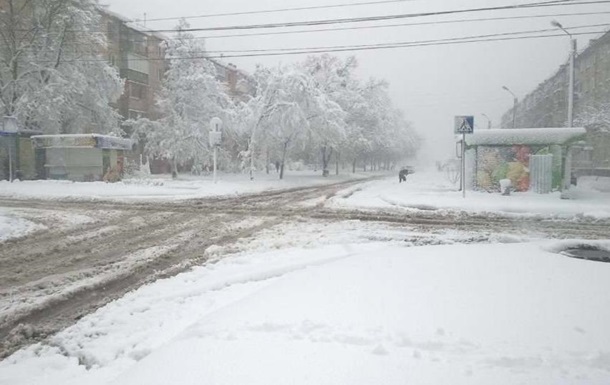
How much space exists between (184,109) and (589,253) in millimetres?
33248

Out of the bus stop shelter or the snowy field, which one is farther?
the bus stop shelter

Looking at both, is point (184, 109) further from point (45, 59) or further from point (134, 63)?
point (134, 63)

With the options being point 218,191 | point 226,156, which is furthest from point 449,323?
point 226,156

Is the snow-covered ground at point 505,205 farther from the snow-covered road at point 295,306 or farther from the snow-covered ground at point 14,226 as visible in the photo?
the snow-covered ground at point 14,226

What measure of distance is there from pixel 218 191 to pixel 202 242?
1407 centimetres

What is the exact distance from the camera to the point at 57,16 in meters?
29.3

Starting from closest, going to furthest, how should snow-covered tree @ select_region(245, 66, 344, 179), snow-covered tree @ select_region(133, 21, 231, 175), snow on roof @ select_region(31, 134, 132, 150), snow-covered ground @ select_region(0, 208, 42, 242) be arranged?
snow-covered ground @ select_region(0, 208, 42, 242) → snow on roof @ select_region(31, 134, 132, 150) → snow-covered tree @ select_region(245, 66, 344, 179) → snow-covered tree @ select_region(133, 21, 231, 175)

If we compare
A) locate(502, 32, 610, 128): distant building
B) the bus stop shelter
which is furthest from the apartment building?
A: locate(502, 32, 610, 128): distant building

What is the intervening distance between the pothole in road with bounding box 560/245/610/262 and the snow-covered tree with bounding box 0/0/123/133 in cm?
2910

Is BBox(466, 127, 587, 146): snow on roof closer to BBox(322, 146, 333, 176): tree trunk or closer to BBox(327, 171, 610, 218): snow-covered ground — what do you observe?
BBox(327, 171, 610, 218): snow-covered ground

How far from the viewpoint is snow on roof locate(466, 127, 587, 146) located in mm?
18812

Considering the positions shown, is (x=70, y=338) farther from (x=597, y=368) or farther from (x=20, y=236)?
(x=20, y=236)

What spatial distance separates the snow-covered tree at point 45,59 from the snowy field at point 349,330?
2813 centimetres

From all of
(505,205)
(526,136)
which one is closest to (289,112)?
(526,136)
